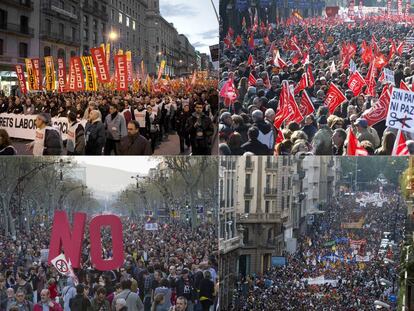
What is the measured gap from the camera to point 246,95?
243 inches

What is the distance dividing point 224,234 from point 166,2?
2446 millimetres

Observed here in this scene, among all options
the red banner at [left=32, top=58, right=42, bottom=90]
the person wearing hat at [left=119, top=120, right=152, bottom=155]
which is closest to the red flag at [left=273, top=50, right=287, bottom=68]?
the person wearing hat at [left=119, top=120, right=152, bottom=155]

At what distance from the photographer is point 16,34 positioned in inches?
250

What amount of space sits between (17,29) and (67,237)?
224cm

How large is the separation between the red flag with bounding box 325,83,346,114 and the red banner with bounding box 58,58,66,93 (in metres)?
2.75

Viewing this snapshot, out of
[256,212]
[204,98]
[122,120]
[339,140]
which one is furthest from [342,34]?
[122,120]

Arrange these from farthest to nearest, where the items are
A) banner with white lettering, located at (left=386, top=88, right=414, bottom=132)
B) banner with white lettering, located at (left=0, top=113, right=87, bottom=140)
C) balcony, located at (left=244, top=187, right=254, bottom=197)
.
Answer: banner with white lettering, located at (left=0, top=113, right=87, bottom=140), balcony, located at (left=244, top=187, right=254, bottom=197), banner with white lettering, located at (left=386, top=88, right=414, bottom=132)

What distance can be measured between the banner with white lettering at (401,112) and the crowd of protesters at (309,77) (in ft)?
0.20

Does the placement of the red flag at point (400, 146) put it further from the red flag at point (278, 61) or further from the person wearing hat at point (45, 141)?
the person wearing hat at point (45, 141)

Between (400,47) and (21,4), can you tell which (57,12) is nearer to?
(21,4)

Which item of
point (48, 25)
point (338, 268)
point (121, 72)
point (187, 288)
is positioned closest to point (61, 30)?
point (48, 25)

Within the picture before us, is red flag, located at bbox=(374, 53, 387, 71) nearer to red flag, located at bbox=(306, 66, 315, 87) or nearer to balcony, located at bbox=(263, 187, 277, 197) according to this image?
red flag, located at bbox=(306, 66, 315, 87)

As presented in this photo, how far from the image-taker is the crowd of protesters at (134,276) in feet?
20.5

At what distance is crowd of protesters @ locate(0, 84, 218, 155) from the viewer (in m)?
6.18
